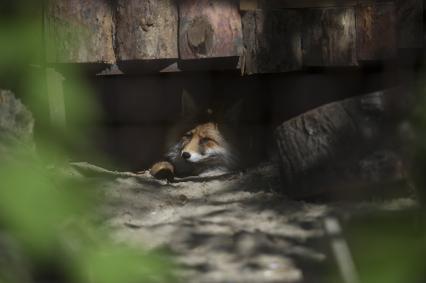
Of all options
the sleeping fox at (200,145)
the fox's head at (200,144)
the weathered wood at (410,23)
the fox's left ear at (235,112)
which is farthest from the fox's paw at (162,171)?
the weathered wood at (410,23)

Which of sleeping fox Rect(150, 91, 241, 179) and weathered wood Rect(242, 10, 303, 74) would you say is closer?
weathered wood Rect(242, 10, 303, 74)

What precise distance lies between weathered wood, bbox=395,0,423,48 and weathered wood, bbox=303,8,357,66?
A: 313 millimetres

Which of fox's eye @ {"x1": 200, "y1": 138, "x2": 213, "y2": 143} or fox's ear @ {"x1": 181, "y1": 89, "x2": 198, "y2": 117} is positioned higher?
fox's ear @ {"x1": 181, "y1": 89, "x2": 198, "y2": 117}

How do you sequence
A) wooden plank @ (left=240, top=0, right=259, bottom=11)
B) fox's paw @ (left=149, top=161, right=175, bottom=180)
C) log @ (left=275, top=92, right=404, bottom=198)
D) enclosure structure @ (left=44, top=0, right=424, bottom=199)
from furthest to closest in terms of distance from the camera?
fox's paw @ (left=149, top=161, right=175, bottom=180) < wooden plank @ (left=240, top=0, right=259, bottom=11) < enclosure structure @ (left=44, top=0, right=424, bottom=199) < log @ (left=275, top=92, right=404, bottom=198)

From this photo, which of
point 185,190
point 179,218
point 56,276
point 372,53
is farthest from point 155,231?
point 372,53

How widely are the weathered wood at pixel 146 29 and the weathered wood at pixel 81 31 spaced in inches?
2.9

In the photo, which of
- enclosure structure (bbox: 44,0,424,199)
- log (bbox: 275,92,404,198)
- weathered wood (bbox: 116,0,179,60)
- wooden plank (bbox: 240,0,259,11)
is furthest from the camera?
wooden plank (bbox: 240,0,259,11)

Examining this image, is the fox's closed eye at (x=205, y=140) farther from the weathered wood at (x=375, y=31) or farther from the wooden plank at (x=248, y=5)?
the weathered wood at (x=375, y=31)

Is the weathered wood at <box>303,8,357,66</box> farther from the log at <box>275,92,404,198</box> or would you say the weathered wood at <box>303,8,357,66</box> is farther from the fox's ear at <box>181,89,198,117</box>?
the log at <box>275,92,404,198</box>

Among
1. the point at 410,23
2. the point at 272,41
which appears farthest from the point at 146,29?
the point at 410,23

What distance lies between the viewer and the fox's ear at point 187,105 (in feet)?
13.2

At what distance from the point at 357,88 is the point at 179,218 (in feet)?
5.65

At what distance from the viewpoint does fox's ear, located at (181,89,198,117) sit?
401cm

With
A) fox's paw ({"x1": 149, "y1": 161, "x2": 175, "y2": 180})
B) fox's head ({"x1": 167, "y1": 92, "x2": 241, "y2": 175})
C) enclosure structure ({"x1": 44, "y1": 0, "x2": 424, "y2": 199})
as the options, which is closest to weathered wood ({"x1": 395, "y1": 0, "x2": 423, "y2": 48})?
enclosure structure ({"x1": 44, "y1": 0, "x2": 424, "y2": 199})
